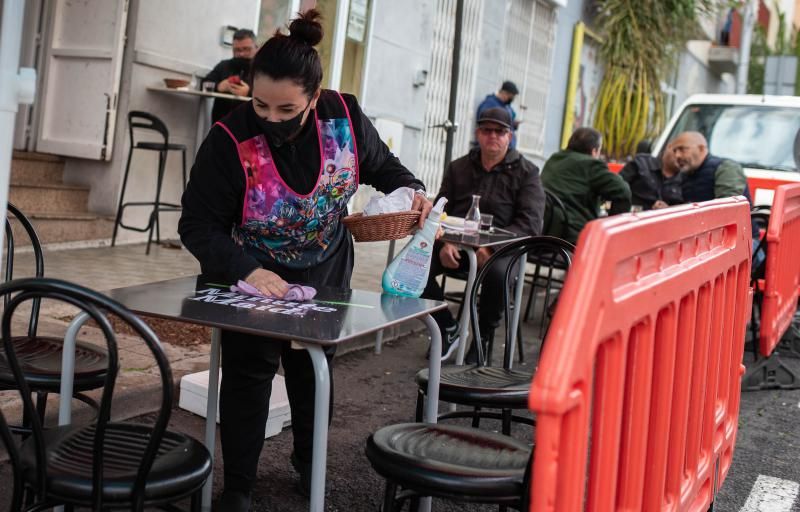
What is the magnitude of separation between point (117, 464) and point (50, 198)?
6.04 m

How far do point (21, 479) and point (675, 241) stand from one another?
165cm

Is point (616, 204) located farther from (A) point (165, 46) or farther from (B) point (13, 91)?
(B) point (13, 91)

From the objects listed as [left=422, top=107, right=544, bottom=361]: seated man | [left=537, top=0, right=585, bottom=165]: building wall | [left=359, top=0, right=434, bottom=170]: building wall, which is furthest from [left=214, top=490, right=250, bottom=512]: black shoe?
[left=537, top=0, right=585, bottom=165]: building wall

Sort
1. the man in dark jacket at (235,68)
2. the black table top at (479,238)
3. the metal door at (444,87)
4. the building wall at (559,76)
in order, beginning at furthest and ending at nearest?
1. the building wall at (559,76)
2. the metal door at (444,87)
3. the man in dark jacket at (235,68)
4. the black table top at (479,238)

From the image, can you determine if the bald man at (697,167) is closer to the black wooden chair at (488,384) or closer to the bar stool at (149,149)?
the bar stool at (149,149)

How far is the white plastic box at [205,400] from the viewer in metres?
4.19

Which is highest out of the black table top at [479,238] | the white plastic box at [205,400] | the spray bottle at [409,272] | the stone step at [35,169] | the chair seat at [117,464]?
the stone step at [35,169]

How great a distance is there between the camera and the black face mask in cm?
299

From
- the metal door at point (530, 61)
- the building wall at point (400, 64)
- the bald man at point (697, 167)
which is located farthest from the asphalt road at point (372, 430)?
the metal door at point (530, 61)

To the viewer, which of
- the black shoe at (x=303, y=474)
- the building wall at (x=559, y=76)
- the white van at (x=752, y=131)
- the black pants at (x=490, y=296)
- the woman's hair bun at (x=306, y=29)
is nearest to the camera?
the woman's hair bun at (x=306, y=29)

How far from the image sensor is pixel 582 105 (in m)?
18.0

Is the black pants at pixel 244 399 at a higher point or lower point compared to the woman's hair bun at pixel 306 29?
lower

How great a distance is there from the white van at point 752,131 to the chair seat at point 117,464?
742cm

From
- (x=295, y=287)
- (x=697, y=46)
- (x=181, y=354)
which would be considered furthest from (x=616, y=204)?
(x=697, y=46)
